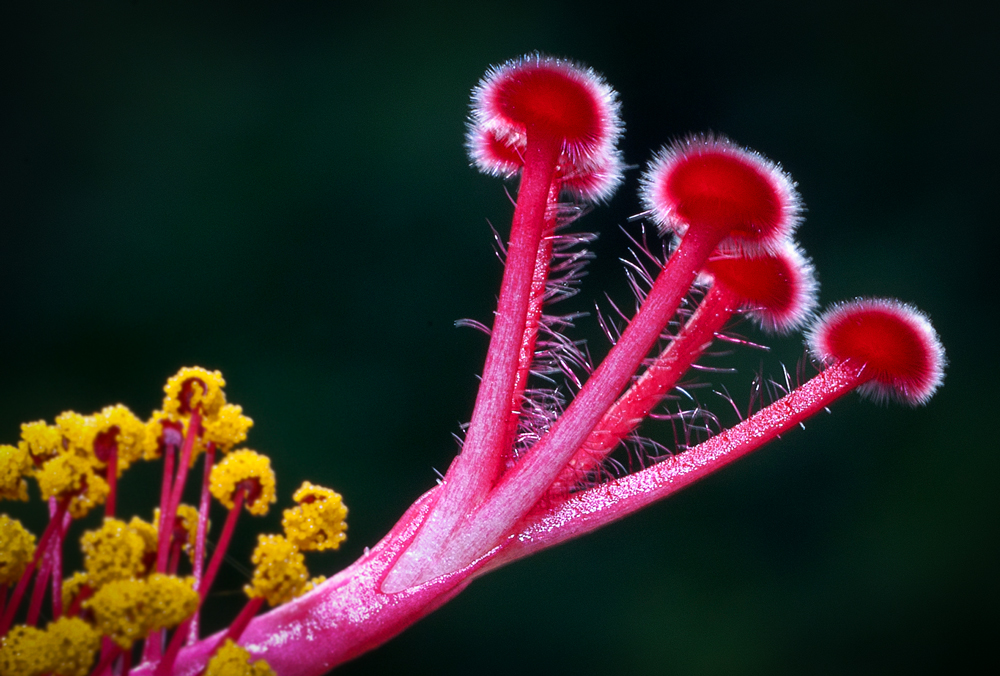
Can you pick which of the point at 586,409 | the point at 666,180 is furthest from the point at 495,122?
the point at 586,409

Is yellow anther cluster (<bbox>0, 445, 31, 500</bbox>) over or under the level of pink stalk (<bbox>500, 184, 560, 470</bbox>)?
under

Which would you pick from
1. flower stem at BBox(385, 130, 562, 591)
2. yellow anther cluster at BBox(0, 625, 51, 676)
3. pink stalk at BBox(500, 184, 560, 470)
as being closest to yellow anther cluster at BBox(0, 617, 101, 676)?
yellow anther cluster at BBox(0, 625, 51, 676)

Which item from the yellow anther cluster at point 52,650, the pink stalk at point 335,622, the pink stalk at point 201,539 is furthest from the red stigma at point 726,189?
the yellow anther cluster at point 52,650

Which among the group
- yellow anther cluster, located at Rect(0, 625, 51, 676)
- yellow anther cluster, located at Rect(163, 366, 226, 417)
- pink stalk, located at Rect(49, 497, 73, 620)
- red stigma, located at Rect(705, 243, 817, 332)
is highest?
red stigma, located at Rect(705, 243, 817, 332)

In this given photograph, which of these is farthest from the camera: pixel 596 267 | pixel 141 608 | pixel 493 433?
pixel 596 267

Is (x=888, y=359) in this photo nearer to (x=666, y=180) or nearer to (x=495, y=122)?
(x=666, y=180)

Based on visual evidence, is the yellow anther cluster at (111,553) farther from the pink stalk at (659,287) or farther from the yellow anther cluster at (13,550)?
the pink stalk at (659,287)

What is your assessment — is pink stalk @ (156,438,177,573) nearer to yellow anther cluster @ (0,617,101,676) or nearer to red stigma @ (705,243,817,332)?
yellow anther cluster @ (0,617,101,676)
